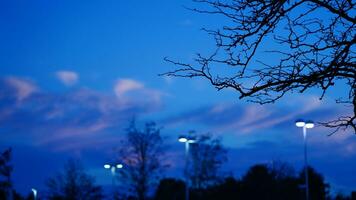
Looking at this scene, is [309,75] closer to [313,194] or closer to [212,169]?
[212,169]

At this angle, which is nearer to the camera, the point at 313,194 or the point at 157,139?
the point at 157,139

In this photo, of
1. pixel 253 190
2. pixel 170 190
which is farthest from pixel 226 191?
pixel 170 190

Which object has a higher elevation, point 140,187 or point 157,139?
point 157,139

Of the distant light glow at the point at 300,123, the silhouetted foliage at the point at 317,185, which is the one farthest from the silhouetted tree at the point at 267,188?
the distant light glow at the point at 300,123

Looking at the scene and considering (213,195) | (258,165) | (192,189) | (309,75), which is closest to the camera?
(309,75)

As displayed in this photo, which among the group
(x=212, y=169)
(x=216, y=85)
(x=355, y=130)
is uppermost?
(x=212, y=169)

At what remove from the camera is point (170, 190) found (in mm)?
66500

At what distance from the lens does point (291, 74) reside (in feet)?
22.6

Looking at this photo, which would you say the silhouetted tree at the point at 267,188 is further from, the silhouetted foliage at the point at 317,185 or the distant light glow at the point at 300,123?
the distant light glow at the point at 300,123

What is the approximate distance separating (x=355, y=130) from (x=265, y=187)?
4699cm

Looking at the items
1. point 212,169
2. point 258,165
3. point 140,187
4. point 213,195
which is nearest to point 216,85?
point 140,187

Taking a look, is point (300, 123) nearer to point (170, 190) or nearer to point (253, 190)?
point (253, 190)

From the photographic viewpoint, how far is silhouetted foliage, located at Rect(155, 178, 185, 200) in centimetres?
5916

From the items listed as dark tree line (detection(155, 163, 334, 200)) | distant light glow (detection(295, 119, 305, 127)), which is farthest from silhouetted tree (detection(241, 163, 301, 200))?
distant light glow (detection(295, 119, 305, 127))
